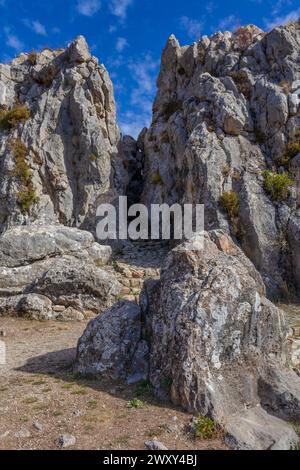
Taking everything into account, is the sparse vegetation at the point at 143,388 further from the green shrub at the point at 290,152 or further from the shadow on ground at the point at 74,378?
the green shrub at the point at 290,152

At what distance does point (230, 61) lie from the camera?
3322 cm

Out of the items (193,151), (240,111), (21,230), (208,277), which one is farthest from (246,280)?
(240,111)

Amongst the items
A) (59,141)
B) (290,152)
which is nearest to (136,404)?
(290,152)

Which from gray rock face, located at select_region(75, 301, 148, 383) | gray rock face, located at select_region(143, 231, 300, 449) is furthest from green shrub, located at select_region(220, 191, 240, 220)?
gray rock face, located at select_region(75, 301, 148, 383)

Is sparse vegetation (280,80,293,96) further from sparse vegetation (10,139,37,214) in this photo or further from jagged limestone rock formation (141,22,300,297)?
sparse vegetation (10,139,37,214)

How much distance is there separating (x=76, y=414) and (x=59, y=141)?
3013 cm

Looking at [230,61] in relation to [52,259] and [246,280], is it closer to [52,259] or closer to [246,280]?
[52,259]

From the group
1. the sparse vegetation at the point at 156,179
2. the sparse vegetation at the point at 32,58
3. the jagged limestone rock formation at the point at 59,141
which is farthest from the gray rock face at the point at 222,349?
the sparse vegetation at the point at 32,58

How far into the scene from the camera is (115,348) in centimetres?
1100

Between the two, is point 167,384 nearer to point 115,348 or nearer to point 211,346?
point 211,346

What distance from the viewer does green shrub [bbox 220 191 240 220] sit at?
24391mm

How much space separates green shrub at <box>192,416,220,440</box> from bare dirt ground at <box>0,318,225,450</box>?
16 centimetres

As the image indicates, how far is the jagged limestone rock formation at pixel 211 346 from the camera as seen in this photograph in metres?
8.29
